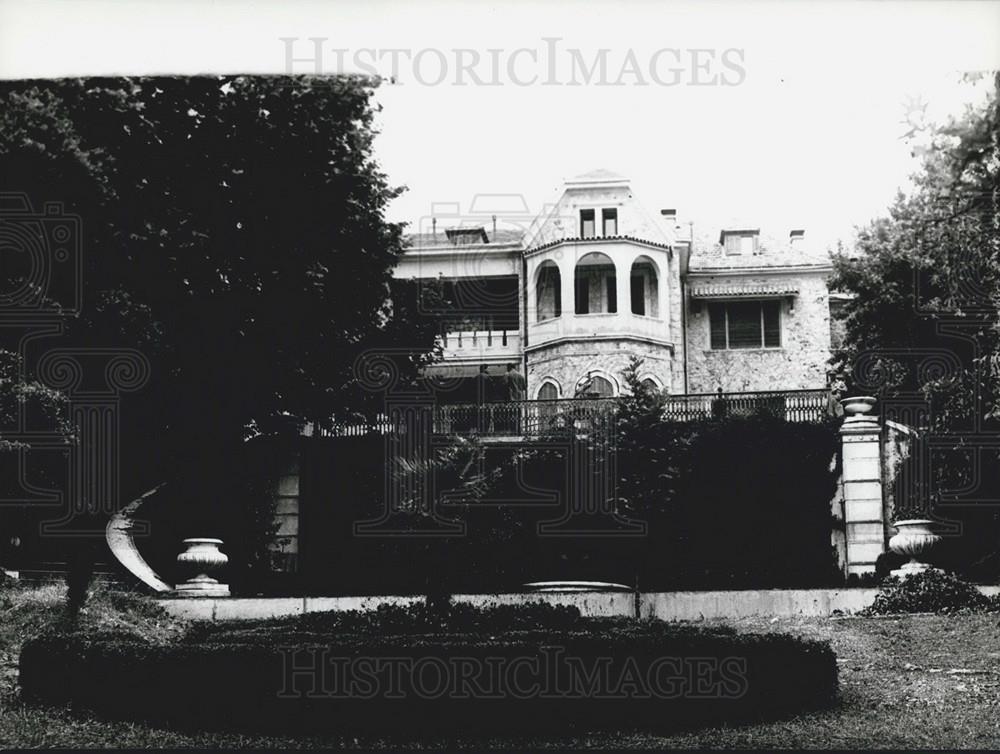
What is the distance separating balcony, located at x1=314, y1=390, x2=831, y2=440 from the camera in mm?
13773

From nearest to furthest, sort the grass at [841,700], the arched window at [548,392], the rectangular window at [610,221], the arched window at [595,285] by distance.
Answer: the grass at [841,700] → the rectangular window at [610,221] → the arched window at [595,285] → the arched window at [548,392]

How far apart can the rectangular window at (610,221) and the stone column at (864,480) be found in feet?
9.85

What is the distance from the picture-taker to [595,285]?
14.3 meters

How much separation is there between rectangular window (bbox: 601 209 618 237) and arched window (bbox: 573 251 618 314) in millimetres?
286

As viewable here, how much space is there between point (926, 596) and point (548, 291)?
4.98 metres

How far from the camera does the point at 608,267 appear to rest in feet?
46.8

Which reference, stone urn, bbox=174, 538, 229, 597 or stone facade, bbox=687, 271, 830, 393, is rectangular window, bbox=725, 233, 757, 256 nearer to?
stone facade, bbox=687, 271, 830, 393

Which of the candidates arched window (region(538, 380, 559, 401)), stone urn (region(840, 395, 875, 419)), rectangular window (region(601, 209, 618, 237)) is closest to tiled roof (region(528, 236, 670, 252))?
rectangular window (region(601, 209, 618, 237))

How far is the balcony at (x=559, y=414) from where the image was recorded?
45.2ft

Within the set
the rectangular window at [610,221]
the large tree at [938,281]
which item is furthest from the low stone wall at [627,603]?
the rectangular window at [610,221]

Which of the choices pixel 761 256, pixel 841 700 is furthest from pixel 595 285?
pixel 841 700

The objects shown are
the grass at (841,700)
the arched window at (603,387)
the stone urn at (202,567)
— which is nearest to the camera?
the grass at (841,700)

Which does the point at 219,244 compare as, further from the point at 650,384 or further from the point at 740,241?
the point at 740,241

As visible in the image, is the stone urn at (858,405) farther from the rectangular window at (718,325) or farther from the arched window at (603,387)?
the arched window at (603,387)
